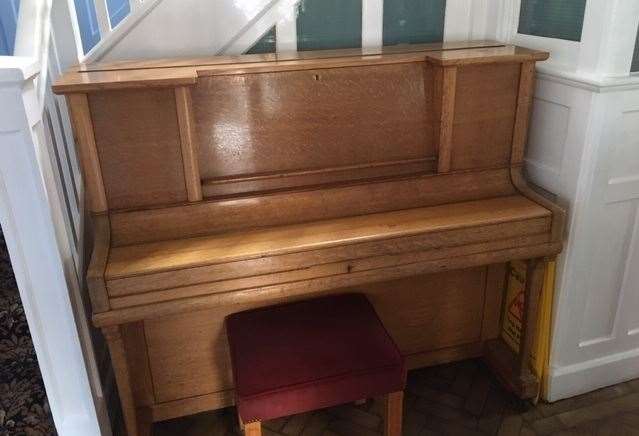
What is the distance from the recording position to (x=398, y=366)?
1463 millimetres

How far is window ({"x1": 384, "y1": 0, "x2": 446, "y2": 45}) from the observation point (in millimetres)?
1867

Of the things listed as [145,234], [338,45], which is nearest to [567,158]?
[338,45]

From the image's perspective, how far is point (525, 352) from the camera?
74.2 inches

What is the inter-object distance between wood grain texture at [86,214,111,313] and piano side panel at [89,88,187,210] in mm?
62

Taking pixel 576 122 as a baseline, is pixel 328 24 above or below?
above

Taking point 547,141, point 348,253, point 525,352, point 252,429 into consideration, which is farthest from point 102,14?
point 525,352

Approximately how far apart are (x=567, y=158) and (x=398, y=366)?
849 millimetres

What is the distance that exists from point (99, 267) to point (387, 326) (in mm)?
1038

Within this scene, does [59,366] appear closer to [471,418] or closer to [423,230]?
[423,230]

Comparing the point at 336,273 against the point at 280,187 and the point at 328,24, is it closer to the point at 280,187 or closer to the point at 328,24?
the point at 280,187

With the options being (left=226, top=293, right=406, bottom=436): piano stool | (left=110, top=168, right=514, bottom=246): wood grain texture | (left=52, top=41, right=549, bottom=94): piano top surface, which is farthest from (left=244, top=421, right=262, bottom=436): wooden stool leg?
(left=52, top=41, right=549, bottom=94): piano top surface

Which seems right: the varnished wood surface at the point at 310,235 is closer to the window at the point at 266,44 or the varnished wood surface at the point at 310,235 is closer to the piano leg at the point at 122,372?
the piano leg at the point at 122,372

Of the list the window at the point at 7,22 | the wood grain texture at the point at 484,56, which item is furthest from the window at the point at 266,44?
the window at the point at 7,22

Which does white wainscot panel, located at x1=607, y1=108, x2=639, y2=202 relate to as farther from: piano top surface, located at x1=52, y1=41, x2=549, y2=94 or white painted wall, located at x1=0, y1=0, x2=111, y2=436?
white painted wall, located at x1=0, y1=0, x2=111, y2=436
